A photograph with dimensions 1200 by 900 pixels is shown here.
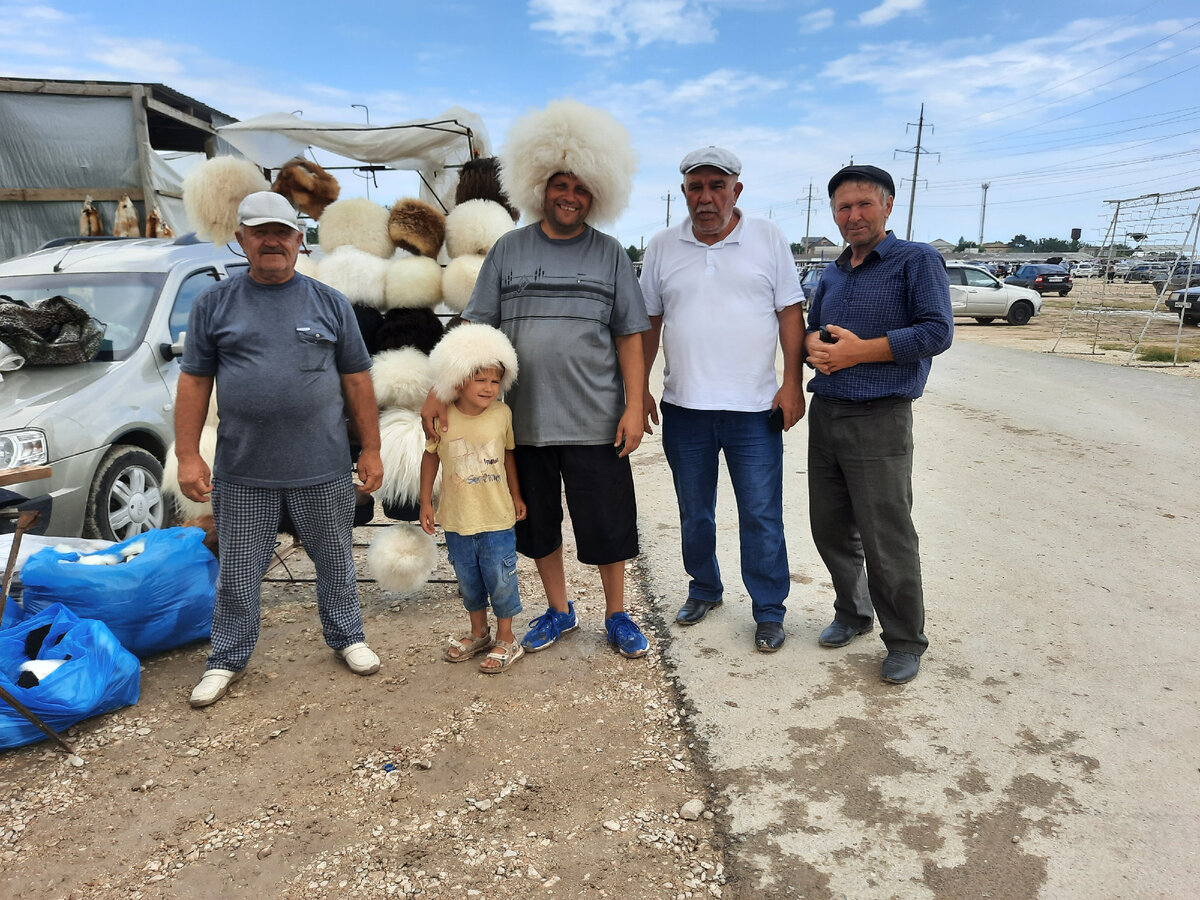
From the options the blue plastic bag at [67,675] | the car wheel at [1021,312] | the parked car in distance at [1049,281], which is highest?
the blue plastic bag at [67,675]

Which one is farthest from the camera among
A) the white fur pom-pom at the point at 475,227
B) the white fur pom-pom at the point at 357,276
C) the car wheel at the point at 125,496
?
the car wheel at the point at 125,496

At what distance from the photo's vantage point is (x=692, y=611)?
3818mm

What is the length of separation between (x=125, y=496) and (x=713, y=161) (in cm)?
371

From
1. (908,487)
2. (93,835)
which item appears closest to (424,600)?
(93,835)

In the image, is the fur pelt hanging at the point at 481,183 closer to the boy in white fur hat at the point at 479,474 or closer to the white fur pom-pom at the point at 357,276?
the white fur pom-pom at the point at 357,276

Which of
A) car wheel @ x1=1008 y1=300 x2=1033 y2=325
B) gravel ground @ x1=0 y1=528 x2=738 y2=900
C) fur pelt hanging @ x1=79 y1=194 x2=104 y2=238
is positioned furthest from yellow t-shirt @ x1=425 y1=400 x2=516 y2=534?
car wheel @ x1=1008 y1=300 x2=1033 y2=325

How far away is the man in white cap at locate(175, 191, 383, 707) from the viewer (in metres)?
3.00

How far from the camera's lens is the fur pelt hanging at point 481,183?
408 cm

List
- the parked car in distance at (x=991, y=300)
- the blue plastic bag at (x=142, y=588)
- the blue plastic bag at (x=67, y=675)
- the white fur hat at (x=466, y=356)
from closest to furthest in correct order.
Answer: the blue plastic bag at (x=67, y=675), the white fur hat at (x=466, y=356), the blue plastic bag at (x=142, y=588), the parked car in distance at (x=991, y=300)

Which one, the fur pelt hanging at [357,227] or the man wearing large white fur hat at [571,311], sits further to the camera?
the fur pelt hanging at [357,227]

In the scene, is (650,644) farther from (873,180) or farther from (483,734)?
(873,180)

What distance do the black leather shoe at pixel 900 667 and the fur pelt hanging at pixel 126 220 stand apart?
370 inches

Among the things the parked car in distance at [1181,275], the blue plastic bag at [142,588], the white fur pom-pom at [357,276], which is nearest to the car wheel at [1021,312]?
the parked car in distance at [1181,275]

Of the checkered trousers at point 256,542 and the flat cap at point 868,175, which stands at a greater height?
the flat cap at point 868,175
